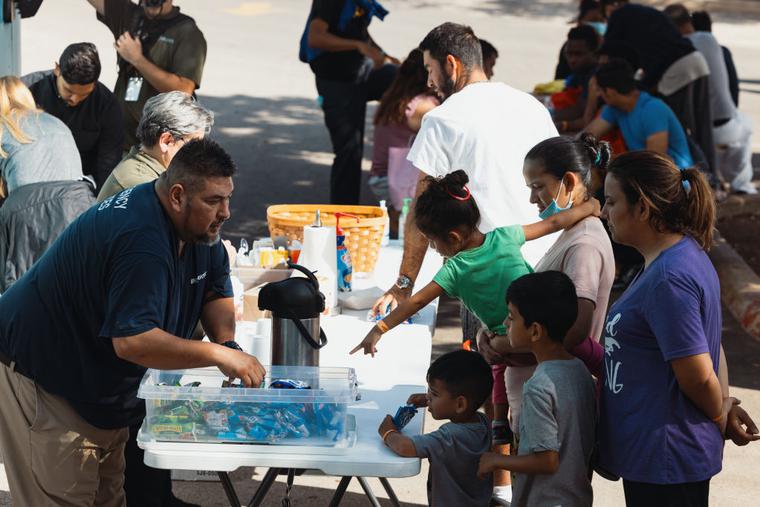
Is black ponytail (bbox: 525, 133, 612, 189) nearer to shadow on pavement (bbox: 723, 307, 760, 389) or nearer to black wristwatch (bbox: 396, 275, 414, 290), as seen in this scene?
black wristwatch (bbox: 396, 275, 414, 290)

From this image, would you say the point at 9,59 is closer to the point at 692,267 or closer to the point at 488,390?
the point at 488,390

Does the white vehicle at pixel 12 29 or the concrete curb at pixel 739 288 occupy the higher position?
the white vehicle at pixel 12 29

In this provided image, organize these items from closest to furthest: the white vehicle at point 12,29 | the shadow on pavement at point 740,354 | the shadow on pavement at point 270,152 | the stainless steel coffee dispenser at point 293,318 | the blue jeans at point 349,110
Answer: the stainless steel coffee dispenser at point 293,318 < the shadow on pavement at point 740,354 < the white vehicle at point 12,29 < the blue jeans at point 349,110 < the shadow on pavement at point 270,152

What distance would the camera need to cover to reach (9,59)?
6.50m

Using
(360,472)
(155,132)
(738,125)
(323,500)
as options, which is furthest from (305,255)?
(738,125)

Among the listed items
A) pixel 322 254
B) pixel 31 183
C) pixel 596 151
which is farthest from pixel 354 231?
pixel 31 183

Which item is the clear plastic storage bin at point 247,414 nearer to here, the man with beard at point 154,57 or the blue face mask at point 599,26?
the man with beard at point 154,57

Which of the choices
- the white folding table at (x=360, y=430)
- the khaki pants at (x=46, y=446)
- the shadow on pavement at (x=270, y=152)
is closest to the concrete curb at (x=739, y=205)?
the shadow on pavement at (x=270, y=152)

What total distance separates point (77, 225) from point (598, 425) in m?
1.58

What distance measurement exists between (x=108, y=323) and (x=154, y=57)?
354 cm

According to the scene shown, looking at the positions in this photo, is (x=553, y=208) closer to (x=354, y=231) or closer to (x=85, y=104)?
(x=354, y=231)

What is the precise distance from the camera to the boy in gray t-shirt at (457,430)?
9.98ft

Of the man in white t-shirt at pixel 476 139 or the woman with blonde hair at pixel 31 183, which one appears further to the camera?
the woman with blonde hair at pixel 31 183

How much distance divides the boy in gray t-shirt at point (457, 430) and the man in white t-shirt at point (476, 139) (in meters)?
1.00
